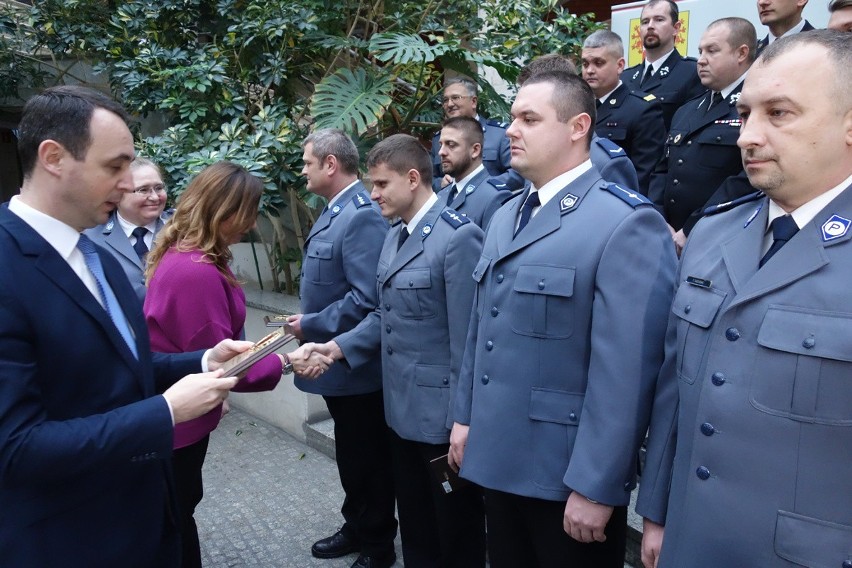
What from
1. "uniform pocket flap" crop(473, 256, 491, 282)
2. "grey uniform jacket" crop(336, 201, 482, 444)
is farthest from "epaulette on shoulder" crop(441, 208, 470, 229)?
"uniform pocket flap" crop(473, 256, 491, 282)

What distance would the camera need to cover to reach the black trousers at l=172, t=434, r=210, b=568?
280cm

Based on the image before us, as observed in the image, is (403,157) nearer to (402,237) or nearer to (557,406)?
(402,237)

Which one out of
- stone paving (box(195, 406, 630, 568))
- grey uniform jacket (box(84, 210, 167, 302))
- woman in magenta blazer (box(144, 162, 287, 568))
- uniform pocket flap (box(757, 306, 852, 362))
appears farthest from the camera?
stone paving (box(195, 406, 630, 568))

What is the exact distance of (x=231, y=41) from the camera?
6062 mm

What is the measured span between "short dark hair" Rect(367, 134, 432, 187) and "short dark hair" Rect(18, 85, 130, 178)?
59.4 inches

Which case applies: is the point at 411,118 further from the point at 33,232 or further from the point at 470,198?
the point at 33,232

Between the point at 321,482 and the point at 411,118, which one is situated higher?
the point at 411,118

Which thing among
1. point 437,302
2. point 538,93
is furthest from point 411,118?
point 538,93

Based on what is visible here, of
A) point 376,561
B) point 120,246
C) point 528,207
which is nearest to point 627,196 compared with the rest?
point 528,207

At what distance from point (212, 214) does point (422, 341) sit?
1.03m

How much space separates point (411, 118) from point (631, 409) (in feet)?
16.0

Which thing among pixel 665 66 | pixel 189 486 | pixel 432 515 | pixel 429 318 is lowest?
pixel 432 515

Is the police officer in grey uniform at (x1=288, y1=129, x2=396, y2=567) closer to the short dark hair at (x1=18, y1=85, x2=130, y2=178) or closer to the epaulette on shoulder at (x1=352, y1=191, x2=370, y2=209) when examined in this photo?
the epaulette on shoulder at (x1=352, y1=191, x2=370, y2=209)

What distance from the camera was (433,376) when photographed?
2.87 m
